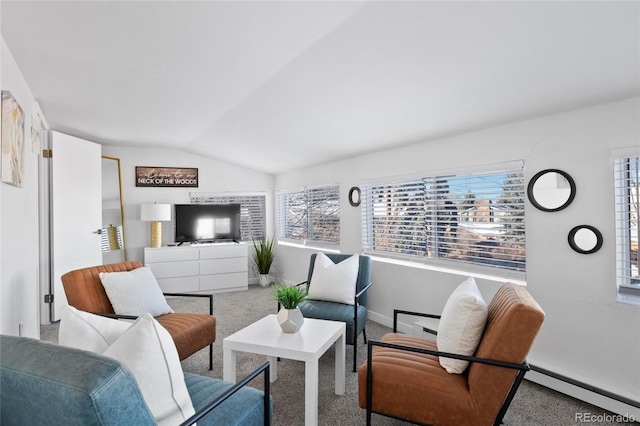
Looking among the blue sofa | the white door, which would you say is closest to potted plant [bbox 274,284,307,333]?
the blue sofa

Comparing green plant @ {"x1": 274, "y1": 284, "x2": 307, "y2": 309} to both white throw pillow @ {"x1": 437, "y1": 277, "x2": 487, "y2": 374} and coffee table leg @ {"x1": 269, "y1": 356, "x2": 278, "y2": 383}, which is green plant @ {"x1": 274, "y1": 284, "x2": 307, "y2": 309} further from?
white throw pillow @ {"x1": 437, "y1": 277, "x2": 487, "y2": 374}

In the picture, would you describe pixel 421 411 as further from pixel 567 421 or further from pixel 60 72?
pixel 60 72

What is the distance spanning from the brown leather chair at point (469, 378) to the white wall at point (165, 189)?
15.7ft

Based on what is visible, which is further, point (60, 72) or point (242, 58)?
point (60, 72)

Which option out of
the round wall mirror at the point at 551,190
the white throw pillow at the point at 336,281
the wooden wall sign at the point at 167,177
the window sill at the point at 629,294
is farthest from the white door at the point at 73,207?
the window sill at the point at 629,294

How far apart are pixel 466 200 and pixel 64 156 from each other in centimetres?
471

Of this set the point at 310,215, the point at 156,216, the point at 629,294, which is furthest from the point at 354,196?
the point at 156,216

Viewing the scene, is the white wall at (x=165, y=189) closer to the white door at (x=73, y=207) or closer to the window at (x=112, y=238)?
the window at (x=112, y=238)

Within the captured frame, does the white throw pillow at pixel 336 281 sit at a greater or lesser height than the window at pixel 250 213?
lesser

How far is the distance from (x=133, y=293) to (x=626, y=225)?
3543 mm

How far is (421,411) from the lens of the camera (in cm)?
168

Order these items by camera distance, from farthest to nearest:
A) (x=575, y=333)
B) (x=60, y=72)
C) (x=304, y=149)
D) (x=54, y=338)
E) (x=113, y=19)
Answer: (x=304, y=149)
(x=54, y=338)
(x=60, y=72)
(x=575, y=333)
(x=113, y=19)

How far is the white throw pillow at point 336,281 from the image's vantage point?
3217 millimetres

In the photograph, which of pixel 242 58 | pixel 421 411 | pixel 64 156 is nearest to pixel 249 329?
pixel 421 411
